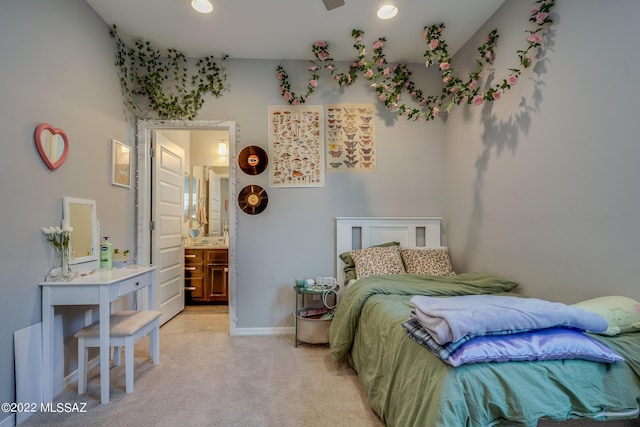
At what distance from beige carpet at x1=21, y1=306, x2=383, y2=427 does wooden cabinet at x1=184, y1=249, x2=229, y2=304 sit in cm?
136

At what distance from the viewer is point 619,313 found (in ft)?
4.50

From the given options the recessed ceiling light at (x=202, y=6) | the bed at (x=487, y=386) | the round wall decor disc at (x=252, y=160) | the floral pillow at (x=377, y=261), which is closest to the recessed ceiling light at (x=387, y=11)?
the recessed ceiling light at (x=202, y=6)

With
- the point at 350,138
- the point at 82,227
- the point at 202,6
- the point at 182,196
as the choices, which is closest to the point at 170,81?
the point at 202,6

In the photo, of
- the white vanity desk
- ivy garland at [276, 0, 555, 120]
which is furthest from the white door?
ivy garland at [276, 0, 555, 120]

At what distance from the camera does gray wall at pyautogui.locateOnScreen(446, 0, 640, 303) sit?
1531 millimetres

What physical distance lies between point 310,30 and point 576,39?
6.33 feet

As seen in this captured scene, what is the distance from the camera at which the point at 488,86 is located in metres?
2.54

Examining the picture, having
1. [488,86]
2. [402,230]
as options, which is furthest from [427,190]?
[488,86]

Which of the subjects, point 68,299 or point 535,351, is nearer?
point 535,351

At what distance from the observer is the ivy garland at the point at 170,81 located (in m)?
3.00

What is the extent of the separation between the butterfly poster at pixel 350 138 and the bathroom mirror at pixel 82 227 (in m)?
2.10

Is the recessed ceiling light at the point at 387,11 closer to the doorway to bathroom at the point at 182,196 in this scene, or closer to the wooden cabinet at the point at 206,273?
the doorway to bathroom at the point at 182,196

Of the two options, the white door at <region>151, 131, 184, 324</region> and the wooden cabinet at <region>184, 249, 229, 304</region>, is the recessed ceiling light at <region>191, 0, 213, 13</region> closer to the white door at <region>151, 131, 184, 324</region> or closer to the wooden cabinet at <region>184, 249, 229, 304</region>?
the white door at <region>151, 131, 184, 324</region>

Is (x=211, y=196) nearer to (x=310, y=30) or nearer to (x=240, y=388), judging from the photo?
(x=310, y=30)
